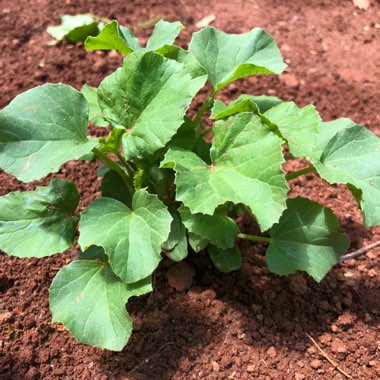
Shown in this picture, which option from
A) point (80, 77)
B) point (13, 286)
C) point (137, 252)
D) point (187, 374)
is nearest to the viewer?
point (137, 252)

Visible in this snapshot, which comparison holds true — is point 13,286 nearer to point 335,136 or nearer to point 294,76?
point 335,136

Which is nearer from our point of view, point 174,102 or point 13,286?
point 174,102

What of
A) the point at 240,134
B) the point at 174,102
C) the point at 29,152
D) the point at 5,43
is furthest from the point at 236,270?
the point at 5,43

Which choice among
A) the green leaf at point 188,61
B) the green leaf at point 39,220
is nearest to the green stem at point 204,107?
the green leaf at point 188,61

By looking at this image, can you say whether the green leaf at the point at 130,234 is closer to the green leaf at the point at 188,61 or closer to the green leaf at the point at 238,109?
the green leaf at the point at 238,109

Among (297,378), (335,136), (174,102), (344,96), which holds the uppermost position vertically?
(174,102)

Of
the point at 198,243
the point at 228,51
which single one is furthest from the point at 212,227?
the point at 228,51
